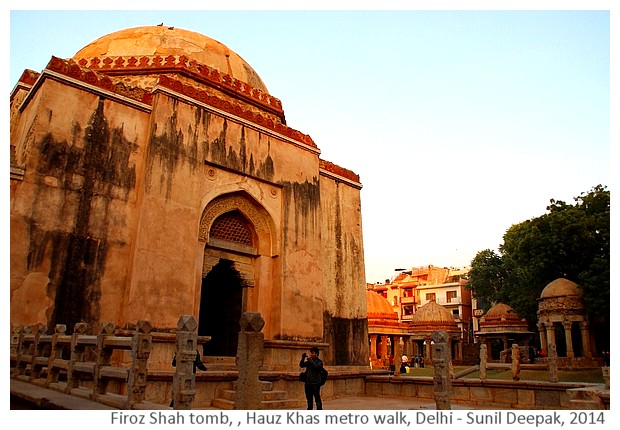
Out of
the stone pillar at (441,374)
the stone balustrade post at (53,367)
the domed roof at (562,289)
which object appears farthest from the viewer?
the domed roof at (562,289)

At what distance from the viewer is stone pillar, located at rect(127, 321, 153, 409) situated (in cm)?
568

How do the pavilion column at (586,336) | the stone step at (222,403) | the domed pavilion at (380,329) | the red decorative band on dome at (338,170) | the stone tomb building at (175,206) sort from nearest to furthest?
the stone step at (222,403), the stone tomb building at (175,206), the red decorative band on dome at (338,170), the pavilion column at (586,336), the domed pavilion at (380,329)

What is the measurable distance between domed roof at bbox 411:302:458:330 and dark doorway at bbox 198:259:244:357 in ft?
63.9

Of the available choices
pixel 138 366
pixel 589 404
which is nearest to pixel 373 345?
pixel 589 404

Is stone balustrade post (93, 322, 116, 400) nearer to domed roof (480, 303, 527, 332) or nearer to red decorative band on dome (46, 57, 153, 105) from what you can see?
red decorative band on dome (46, 57, 153, 105)

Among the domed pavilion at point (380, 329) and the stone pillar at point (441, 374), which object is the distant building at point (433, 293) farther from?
the stone pillar at point (441, 374)

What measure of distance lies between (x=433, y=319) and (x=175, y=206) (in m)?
24.1

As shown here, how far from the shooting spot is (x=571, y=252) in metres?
25.8

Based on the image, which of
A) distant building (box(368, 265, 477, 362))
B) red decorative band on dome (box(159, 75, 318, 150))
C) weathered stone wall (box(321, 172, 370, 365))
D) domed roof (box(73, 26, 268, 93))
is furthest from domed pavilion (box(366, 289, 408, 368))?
distant building (box(368, 265, 477, 362))

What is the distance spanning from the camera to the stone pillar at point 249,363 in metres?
6.98

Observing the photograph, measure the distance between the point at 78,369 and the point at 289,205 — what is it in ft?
24.5

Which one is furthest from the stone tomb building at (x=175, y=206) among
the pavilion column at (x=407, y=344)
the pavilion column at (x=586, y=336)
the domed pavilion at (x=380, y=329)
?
the pavilion column at (x=407, y=344)

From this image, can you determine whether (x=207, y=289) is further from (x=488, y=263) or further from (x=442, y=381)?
(x=488, y=263)
